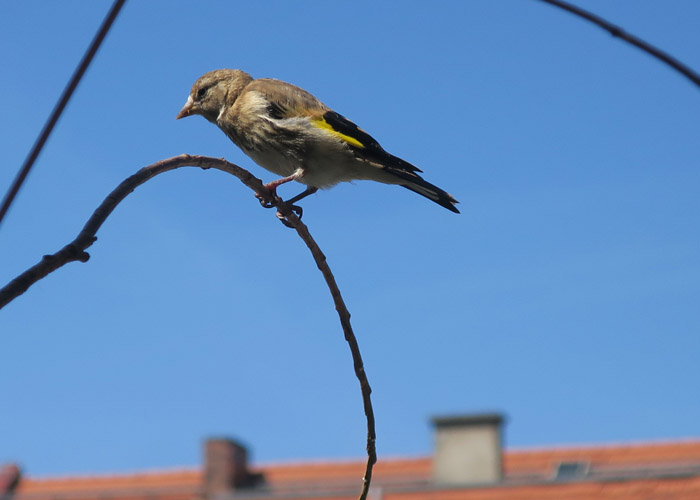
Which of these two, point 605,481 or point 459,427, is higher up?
point 459,427

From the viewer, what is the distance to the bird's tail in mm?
5793

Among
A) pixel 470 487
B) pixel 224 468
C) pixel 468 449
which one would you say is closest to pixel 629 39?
pixel 470 487

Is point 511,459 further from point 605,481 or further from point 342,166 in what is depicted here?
point 342,166

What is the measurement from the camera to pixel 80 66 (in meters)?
2.22

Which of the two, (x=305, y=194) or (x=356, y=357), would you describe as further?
(x=305, y=194)

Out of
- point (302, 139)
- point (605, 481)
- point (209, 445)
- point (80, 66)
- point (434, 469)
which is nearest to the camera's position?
point (80, 66)

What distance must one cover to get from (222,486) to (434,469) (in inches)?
245

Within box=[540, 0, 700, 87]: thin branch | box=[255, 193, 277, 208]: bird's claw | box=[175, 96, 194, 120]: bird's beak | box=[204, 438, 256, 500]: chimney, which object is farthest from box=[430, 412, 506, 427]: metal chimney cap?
box=[540, 0, 700, 87]: thin branch

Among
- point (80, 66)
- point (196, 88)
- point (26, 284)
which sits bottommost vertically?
point (26, 284)

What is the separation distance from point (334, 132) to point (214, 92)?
3.41ft

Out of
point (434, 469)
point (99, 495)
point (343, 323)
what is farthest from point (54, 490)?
point (343, 323)

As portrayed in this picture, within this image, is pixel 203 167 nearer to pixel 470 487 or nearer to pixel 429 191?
pixel 429 191

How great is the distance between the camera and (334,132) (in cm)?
617

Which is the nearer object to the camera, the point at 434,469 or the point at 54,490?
the point at 434,469
